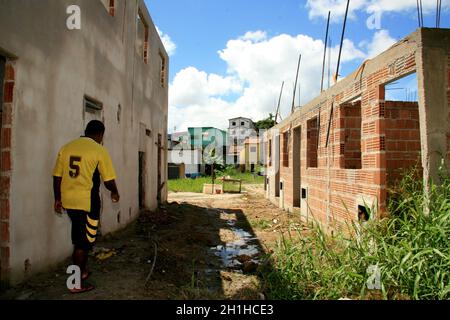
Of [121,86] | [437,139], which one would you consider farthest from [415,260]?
[121,86]

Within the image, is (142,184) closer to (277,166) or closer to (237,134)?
(277,166)

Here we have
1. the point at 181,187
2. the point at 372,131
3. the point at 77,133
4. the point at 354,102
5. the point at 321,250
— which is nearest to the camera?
the point at 321,250

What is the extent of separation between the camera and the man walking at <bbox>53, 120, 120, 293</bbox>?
148 inches

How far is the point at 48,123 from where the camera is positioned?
4480 millimetres

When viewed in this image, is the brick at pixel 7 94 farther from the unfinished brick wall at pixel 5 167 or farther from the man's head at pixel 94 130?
the man's head at pixel 94 130

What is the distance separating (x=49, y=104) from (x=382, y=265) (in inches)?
170

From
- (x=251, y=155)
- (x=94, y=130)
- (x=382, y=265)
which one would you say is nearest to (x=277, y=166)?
(x=382, y=265)

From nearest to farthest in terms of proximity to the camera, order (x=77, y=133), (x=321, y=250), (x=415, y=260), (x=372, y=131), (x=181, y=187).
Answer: (x=415, y=260), (x=321, y=250), (x=77, y=133), (x=372, y=131), (x=181, y=187)

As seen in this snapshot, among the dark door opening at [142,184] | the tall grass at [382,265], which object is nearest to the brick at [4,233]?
the tall grass at [382,265]

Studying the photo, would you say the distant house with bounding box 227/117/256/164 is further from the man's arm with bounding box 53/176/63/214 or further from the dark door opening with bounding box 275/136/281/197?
the man's arm with bounding box 53/176/63/214

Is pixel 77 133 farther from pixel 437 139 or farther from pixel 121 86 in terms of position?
pixel 437 139

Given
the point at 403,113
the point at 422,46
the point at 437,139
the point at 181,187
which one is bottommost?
the point at 181,187

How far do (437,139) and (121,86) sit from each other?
6159mm

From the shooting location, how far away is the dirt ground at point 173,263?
4.08 metres
